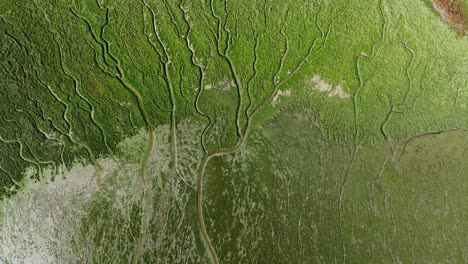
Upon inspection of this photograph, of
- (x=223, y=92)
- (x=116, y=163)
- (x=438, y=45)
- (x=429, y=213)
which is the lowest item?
(x=429, y=213)

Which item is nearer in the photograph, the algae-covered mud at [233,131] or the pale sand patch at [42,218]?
the pale sand patch at [42,218]

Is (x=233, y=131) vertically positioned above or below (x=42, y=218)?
above

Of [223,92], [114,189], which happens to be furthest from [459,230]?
[114,189]

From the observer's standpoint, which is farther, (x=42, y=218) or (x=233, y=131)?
(x=233, y=131)

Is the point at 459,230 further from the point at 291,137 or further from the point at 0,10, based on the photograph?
the point at 0,10

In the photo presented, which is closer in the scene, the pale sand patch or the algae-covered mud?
the pale sand patch

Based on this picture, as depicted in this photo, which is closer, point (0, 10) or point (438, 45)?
point (0, 10)

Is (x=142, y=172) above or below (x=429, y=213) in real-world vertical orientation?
above
